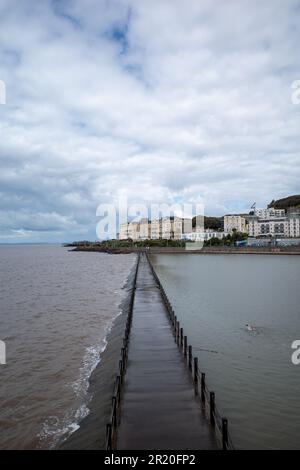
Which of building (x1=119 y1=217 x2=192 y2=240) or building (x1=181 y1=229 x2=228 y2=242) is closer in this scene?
building (x1=181 y1=229 x2=228 y2=242)

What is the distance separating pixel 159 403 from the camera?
792 cm

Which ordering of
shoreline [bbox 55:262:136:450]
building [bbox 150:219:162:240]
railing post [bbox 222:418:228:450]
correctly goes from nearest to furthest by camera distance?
railing post [bbox 222:418:228:450]
shoreline [bbox 55:262:136:450]
building [bbox 150:219:162:240]

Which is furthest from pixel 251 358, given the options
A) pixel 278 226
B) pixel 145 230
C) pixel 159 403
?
pixel 145 230

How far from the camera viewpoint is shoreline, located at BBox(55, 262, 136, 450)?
737 centimetres

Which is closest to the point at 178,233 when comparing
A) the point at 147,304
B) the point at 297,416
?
the point at 147,304

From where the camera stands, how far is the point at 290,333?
1591cm

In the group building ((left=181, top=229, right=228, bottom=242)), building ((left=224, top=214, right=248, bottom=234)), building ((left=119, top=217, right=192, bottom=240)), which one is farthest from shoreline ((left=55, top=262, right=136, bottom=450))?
building ((left=224, top=214, right=248, bottom=234))

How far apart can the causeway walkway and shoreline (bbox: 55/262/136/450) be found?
0.61 meters

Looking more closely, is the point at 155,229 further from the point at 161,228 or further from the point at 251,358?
the point at 251,358

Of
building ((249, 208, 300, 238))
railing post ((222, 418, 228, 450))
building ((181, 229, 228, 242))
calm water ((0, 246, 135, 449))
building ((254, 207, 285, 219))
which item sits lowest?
calm water ((0, 246, 135, 449))

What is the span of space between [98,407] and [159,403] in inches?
76.1

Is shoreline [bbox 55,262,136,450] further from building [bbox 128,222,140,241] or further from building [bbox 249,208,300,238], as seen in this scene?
building [bbox 128,222,140,241]

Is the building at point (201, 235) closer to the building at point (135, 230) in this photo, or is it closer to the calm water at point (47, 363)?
the building at point (135, 230)
